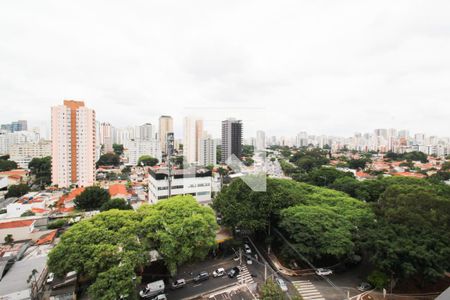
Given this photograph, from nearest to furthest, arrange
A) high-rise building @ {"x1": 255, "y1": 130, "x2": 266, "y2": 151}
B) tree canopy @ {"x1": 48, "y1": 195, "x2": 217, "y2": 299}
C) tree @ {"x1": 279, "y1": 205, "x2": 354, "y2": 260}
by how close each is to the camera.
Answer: tree canopy @ {"x1": 48, "y1": 195, "x2": 217, "y2": 299}
tree @ {"x1": 279, "y1": 205, "x2": 354, "y2": 260}
high-rise building @ {"x1": 255, "y1": 130, "x2": 266, "y2": 151}

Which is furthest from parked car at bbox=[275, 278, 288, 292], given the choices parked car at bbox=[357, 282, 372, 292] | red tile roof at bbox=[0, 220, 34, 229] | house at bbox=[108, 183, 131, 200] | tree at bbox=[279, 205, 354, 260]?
house at bbox=[108, 183, 131, 200]

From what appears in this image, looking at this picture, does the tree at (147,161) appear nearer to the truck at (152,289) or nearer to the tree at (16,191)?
the tree at (16,191)

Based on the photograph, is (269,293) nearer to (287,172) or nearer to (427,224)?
(427,224)

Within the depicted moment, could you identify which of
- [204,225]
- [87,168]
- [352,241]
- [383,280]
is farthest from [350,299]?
[87,168]

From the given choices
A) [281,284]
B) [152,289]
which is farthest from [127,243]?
[281,284]

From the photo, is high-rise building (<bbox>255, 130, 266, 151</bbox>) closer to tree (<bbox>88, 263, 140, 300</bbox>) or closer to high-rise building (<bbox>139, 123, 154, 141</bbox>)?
tree (<bbox>88, 263, 140, 300</bbox>)
